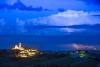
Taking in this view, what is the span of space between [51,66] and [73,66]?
4077mm

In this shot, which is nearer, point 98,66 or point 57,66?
point 98,66

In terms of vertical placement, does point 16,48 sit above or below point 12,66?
above

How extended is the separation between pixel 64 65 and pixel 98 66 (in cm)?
1253

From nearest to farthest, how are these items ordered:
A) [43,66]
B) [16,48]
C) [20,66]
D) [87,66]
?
[87,66] < [43,66] < [20,66] < [16,48]

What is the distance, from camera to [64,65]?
65750mm

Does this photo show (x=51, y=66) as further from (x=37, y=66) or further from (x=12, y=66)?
(x=12, y=66)

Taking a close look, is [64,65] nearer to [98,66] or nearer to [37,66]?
[37,66]

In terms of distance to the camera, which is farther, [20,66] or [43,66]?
[20,66]

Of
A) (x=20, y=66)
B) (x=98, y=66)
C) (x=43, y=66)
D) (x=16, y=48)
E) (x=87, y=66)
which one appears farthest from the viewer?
(x=16, y=48)

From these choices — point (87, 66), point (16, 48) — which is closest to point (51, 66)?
point (87, 66)

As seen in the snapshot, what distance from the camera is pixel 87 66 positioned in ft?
199

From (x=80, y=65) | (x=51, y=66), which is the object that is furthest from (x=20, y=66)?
(x=80, y=65)

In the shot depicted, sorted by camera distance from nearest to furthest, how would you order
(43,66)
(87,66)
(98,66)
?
(98,66)
(87,66)
(43,66)

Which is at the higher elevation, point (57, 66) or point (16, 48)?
point (16, 48)
